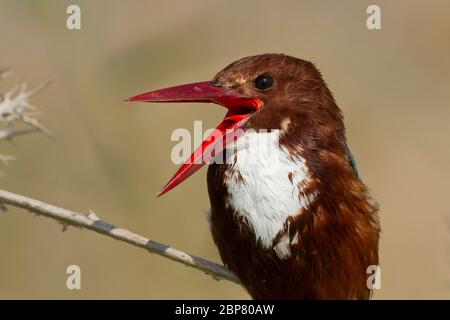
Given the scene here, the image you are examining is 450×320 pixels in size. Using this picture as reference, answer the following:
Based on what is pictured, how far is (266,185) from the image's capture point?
321cm

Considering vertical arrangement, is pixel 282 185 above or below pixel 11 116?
below

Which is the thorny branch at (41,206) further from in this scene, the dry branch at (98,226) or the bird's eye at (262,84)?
the bird's eye at (262,84)

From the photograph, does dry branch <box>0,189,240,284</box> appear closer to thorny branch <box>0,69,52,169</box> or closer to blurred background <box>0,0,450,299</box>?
thorny branch <box>0,69,52,169</box>

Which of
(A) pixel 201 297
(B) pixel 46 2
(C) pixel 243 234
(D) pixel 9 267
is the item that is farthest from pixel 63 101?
(C) pixel 243 234

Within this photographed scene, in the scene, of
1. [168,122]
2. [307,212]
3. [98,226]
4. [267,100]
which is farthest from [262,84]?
[168,122]

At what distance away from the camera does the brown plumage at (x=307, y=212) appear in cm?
328

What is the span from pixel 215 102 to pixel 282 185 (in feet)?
1.40

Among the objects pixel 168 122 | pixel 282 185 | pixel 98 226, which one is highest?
pixel 168 122

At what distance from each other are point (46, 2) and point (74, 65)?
15.6 inches

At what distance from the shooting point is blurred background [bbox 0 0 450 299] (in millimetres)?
5004

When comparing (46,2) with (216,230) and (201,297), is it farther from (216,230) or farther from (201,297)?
(216,230)

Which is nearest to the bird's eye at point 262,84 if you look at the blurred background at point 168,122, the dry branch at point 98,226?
the dry branch at point 98,226

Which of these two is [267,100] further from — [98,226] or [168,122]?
[168,122]

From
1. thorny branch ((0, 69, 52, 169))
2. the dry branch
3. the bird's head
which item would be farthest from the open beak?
thorny branch ((0, 69, 52, 169))
